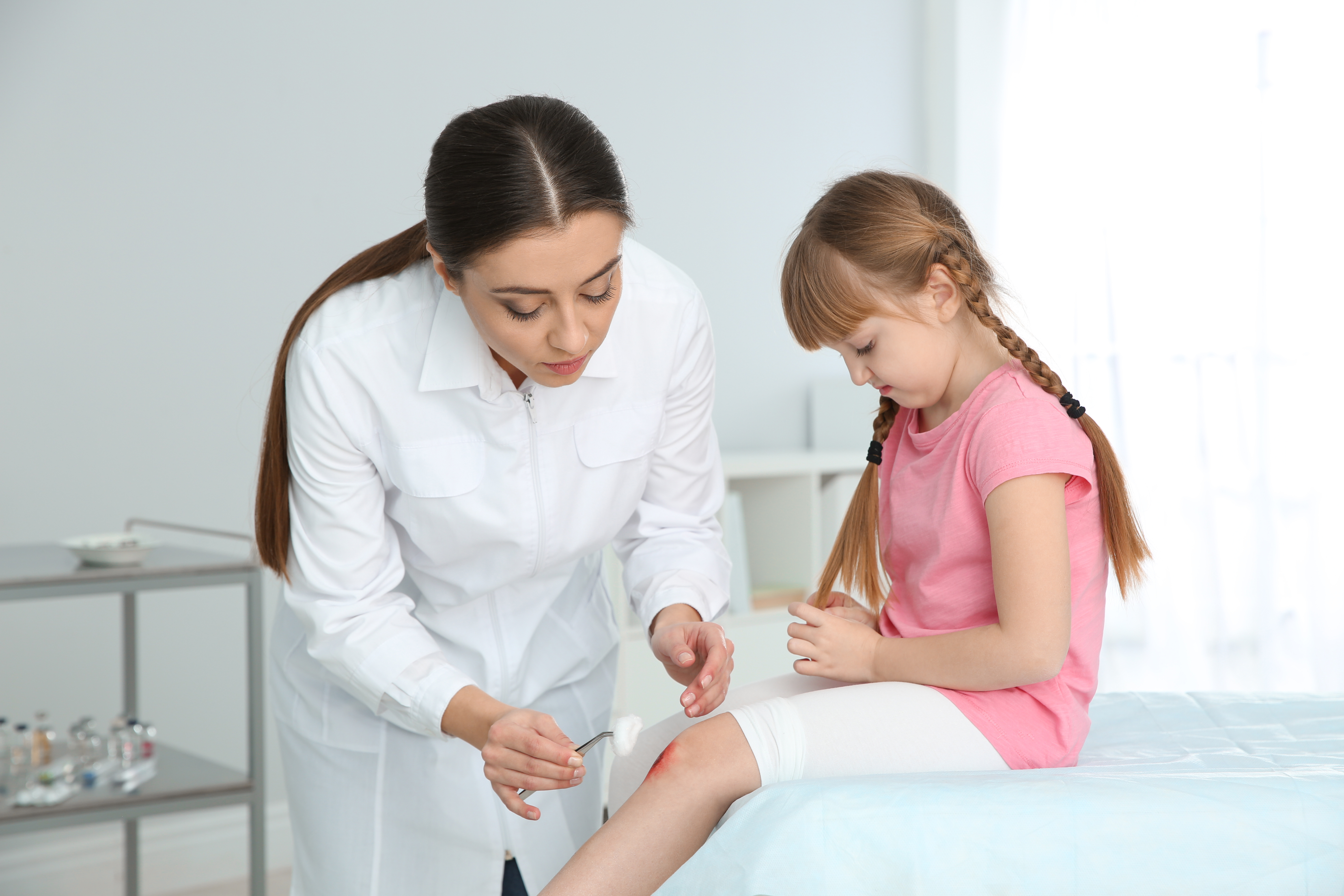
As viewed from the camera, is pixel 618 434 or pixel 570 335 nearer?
pixel 570 335

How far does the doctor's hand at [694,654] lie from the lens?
3.58ft

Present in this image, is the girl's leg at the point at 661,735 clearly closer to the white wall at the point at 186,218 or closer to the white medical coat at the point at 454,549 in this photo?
the white medical coat at the point at 454,549

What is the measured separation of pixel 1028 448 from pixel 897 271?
23cm

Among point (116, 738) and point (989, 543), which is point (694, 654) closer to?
point (989, 543)

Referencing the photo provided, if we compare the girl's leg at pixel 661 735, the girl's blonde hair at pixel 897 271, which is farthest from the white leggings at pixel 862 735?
the girl's blonde hair at pixel 897 271

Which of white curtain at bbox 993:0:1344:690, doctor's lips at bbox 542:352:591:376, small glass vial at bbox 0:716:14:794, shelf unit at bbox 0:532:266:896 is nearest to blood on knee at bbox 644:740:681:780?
doctor's lips at bbox 542:352:591:376

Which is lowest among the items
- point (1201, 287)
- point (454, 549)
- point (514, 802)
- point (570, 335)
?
point (514, 802)

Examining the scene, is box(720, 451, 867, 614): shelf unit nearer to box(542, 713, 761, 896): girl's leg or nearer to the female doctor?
the female doctor

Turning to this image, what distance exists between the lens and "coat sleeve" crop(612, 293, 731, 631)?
1295 millimetres

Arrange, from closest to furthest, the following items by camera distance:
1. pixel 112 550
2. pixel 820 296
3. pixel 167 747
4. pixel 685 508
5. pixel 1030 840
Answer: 1. pixel 1030 840
2. pixel 820 296
3. pixel 685 508
4. pixel 112 550
5. pixel 167 747

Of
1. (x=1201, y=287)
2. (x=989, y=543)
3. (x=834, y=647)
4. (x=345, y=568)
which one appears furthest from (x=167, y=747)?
(x=1201, y=287)

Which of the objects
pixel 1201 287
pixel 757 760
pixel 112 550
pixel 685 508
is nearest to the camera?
pixel 757 760

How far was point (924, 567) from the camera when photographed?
1.16 m

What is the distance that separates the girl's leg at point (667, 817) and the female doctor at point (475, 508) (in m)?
0.11
